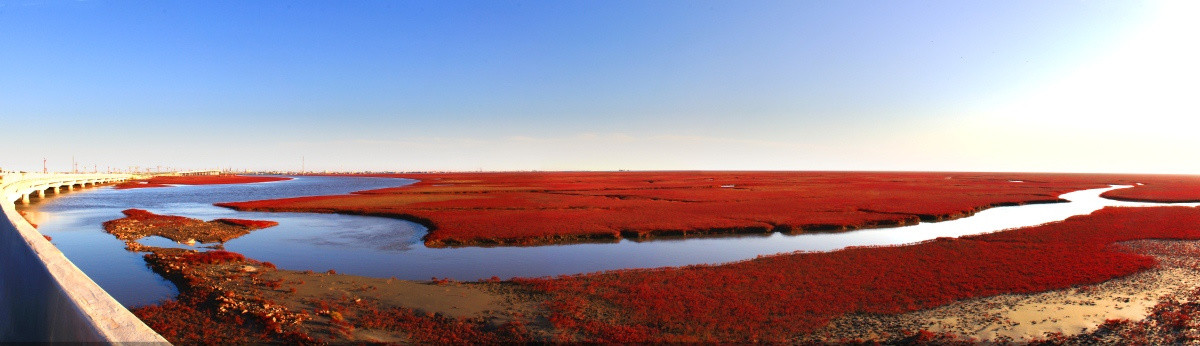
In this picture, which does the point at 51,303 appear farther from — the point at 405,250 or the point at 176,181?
the point at 176,181

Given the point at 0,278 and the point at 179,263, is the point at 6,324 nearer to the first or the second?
the point at 0,278

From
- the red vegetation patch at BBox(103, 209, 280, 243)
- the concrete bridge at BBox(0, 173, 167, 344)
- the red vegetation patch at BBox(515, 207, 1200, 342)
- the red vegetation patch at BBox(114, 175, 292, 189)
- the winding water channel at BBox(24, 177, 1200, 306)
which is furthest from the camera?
the red vegetation patch at BBox(114, 175, 292, 189)

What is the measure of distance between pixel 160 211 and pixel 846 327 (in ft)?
148

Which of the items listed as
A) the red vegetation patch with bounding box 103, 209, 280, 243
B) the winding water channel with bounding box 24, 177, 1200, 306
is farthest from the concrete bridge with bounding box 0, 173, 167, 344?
the red vegetation patch with bounding box 103, 209, 280, 243

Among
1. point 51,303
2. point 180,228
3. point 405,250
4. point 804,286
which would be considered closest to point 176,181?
point 180,228

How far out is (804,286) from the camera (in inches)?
590

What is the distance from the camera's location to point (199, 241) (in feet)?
77.7

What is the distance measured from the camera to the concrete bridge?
173 inches

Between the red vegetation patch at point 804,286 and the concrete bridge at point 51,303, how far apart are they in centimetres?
695

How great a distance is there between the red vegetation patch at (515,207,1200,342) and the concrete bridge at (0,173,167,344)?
6.95 m

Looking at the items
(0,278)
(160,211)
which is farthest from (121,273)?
(160,211)

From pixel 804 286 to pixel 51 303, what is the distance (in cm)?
1450

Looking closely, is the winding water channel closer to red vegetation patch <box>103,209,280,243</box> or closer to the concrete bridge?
red vegetation patch <box>103,209,280,243</box>

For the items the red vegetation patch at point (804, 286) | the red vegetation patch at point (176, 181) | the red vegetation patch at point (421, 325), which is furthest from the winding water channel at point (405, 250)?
the red vegetation patch at point (176, 181)
